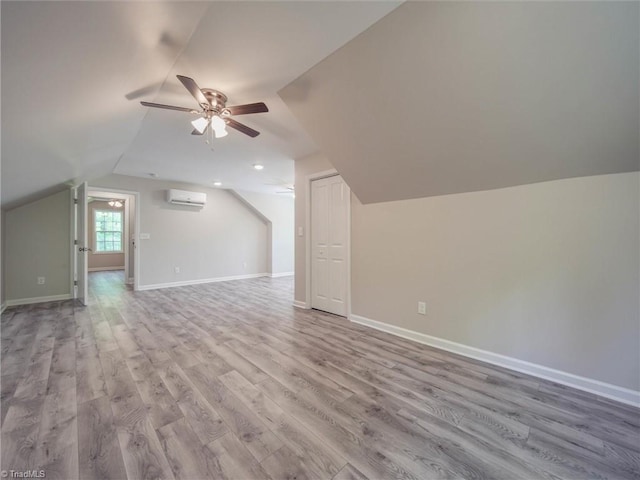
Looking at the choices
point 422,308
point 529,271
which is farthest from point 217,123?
point 529,271

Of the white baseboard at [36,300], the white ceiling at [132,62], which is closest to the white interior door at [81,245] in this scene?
the white baseboard at [36,300]

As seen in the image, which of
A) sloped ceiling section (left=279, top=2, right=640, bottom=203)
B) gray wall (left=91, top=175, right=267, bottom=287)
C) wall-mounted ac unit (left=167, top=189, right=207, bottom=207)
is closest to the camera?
sloped ceiling section (left=279, top=2, right=640, bottom=203)

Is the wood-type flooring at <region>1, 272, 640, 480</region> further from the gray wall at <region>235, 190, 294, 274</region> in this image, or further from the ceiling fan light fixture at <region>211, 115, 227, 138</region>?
the gray wall at <region>235, 190, 294, 274</region>

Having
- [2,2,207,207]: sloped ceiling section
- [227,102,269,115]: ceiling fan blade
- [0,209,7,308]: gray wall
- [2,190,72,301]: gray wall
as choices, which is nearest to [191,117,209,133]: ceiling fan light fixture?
[227,102,269,115]: ceiling fan blade

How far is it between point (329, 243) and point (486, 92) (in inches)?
97.9

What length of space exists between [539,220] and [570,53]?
118cm

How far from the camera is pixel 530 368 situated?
6.86 feet

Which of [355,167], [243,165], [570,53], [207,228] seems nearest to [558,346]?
[570,53]

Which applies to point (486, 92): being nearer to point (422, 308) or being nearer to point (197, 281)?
point (422, 308)

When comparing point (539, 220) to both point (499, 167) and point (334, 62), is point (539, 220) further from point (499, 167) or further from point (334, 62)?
point (334, 62)

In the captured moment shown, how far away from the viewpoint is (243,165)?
453cm

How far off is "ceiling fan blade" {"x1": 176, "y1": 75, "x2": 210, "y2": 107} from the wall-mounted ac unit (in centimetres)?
410

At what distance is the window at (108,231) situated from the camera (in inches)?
333

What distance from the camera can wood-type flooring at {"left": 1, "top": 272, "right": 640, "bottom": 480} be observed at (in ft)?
4.03
